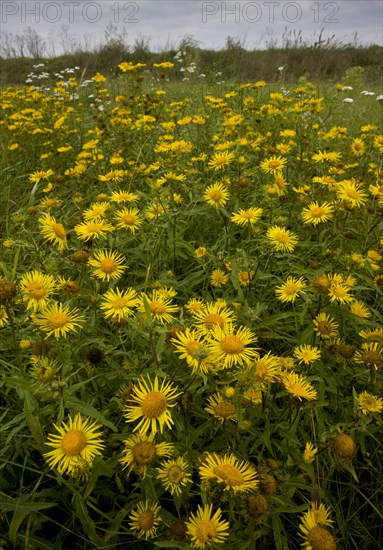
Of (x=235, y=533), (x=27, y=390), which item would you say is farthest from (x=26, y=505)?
(x=235, y=533)

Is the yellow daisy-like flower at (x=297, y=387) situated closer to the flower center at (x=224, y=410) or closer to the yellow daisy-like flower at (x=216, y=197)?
the flower center at (x=224, y=410)

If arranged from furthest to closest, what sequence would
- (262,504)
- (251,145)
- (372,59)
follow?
(372,59) < (251,145) < (262,504)

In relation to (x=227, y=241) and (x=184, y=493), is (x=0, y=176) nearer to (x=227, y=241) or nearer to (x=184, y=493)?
(x=227, y=241)

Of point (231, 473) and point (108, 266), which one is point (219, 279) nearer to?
point (108, 266)

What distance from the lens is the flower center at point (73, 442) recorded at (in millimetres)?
871

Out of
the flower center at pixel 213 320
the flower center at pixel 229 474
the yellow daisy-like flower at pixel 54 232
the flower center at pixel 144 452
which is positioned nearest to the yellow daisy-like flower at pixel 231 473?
the flower center at pixel 229 474

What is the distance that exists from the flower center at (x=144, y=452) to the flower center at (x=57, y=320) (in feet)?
1.24

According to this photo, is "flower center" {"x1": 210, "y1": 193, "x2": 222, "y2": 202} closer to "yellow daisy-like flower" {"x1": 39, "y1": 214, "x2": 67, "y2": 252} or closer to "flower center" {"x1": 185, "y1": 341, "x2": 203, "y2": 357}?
"yellow daisy-like flower" {"x1": 39, "y1": 214, "x2": 67, "y2": 252}

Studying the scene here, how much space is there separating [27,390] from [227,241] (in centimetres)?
118

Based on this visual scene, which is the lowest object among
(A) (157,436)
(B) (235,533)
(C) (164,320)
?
(B) (235,533)

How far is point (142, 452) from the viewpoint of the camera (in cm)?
87

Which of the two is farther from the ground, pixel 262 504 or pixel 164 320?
pixel 164 320

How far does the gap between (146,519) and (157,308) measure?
49cm

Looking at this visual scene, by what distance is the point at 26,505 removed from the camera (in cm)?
93
